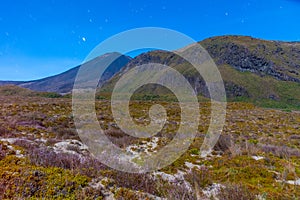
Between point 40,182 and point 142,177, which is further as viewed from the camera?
point 142,177

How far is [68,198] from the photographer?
3855 mm

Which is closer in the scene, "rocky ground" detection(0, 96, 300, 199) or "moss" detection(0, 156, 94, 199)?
"moss" detection(0, 156, 94, 199)

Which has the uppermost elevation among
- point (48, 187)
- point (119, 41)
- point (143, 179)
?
point (119, 41)

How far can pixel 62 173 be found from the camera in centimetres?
459

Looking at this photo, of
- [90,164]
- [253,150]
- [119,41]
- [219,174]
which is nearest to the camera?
[90,164]

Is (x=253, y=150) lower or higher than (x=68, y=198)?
lower

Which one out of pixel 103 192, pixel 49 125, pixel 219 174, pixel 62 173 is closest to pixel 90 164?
pixel 62 173

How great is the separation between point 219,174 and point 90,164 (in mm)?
4310

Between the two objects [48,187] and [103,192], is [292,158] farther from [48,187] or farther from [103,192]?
[48,187]

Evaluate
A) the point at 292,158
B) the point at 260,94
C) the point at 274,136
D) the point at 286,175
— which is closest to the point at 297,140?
the point at 274,136

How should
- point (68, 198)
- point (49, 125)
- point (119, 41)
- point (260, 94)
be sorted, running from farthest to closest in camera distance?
point (260, 94) → point (49, 125) → point (119, 41) → point (68, 198)

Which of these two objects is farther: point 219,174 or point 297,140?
point 297,140

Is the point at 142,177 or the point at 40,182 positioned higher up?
the point at 40,182

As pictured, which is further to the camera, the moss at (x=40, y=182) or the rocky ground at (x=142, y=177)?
the rocky ground at (x=142, y=177)
